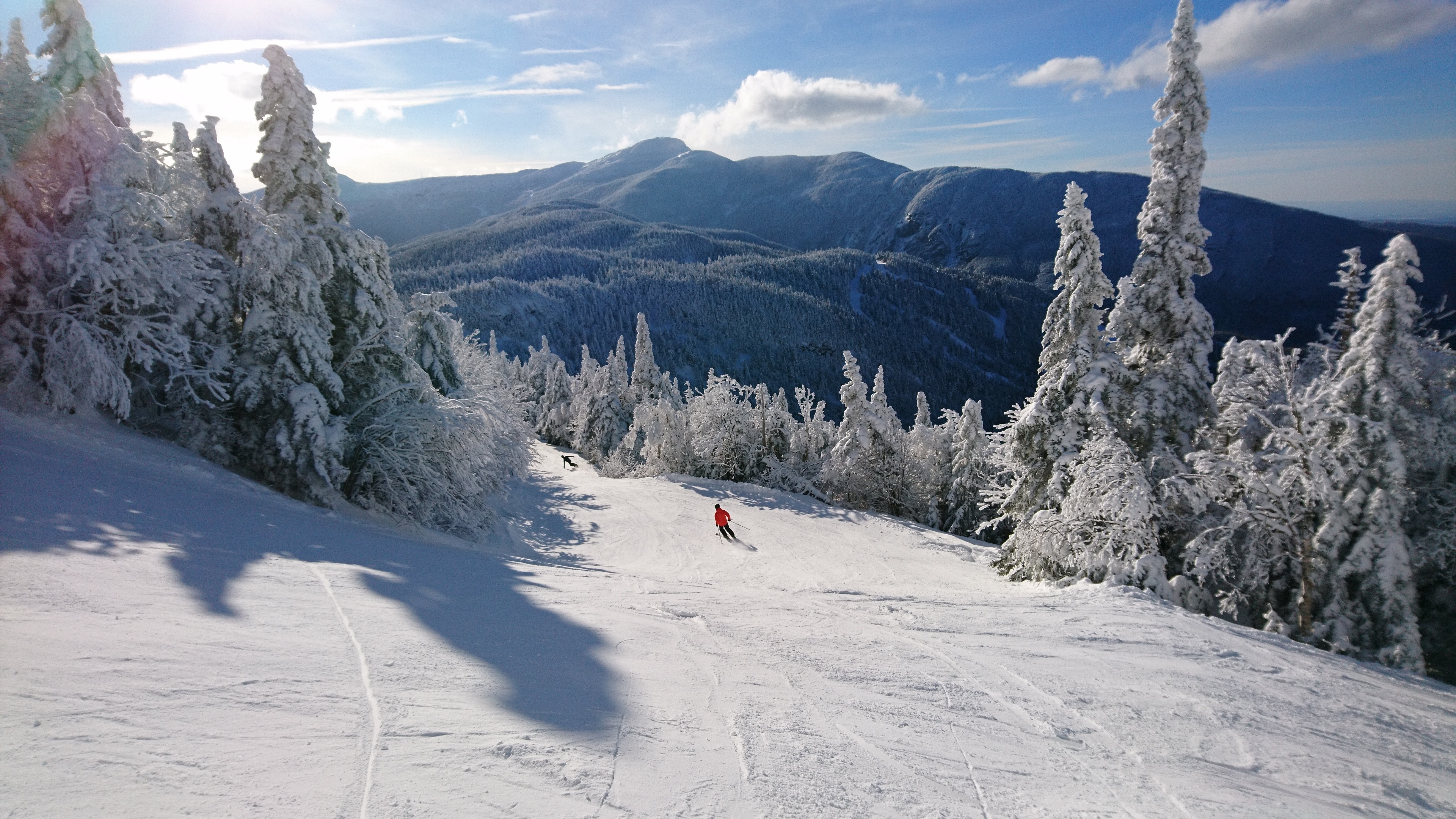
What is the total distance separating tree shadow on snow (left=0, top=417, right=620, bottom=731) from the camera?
5805 millimetres

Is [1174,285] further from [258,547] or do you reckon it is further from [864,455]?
[258,547]

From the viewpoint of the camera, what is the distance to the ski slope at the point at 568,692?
3793 mm

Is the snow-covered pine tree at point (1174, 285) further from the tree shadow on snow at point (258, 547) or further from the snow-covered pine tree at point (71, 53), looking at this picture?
the snow-covered pine tree at point (71, 53)

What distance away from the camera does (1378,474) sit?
11.7m

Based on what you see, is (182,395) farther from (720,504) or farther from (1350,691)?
(1350,691)

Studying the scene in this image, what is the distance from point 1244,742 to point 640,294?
569ft

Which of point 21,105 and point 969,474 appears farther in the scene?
point 969,474

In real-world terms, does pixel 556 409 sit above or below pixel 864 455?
below

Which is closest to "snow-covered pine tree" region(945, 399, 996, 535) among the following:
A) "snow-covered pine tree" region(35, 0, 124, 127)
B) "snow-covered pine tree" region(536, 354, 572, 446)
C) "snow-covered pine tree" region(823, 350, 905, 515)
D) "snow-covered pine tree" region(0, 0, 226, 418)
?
"snow-covered pine tree" region(823, 350, 905, 515)

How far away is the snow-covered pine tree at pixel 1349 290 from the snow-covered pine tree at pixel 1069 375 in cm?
411

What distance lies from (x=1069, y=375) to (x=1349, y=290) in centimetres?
534

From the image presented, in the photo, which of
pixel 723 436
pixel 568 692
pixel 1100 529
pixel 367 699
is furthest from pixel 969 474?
pixel 367 699

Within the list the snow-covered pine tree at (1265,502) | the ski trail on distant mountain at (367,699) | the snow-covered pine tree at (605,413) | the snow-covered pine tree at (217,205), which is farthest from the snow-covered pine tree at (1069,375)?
the snow-covered pine tree at (605,413)

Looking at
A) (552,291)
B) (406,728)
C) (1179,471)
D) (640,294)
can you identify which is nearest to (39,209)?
(406,728)
